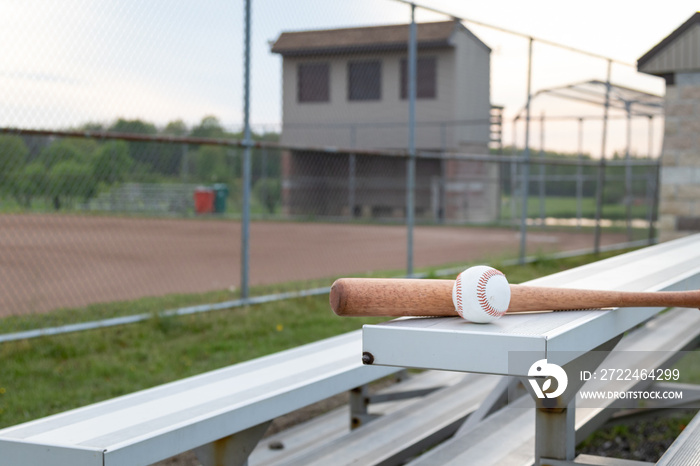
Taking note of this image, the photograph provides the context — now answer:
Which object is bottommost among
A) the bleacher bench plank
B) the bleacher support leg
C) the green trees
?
the bleacher bench plank

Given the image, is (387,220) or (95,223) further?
(387,220)

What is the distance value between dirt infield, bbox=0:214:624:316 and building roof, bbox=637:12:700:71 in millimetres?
4657

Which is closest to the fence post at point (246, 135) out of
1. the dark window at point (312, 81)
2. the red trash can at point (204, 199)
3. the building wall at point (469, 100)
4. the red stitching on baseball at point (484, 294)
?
the dark window at point (312, 81)

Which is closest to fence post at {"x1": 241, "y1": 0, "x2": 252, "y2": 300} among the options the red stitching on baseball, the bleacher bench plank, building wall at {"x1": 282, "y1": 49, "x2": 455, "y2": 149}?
the bleacher bench plank

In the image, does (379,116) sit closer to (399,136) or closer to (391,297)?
(399,136)

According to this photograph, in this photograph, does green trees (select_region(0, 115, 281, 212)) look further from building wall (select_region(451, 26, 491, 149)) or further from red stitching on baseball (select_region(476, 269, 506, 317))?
red stitching on baseball (select_region(476, 269, 506, 317))

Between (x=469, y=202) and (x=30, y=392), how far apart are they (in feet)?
64.9

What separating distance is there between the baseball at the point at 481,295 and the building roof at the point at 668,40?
21.7 ft

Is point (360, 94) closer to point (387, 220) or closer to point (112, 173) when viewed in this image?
point (387, 220)

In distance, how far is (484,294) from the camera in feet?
5.50

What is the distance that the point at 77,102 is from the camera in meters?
6.74

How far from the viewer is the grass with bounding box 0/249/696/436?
4.52 meters

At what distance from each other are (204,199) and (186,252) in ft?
33.2

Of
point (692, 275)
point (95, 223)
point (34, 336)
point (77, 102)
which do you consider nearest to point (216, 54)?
point (77, 102)
